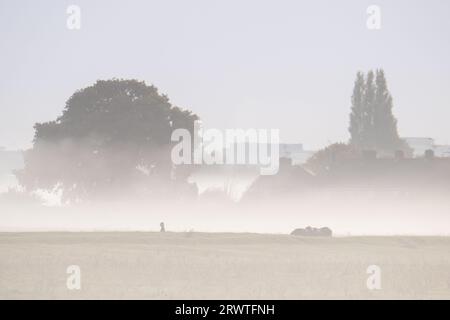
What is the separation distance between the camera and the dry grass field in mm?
38281

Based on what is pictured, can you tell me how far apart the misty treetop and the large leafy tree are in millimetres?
66652

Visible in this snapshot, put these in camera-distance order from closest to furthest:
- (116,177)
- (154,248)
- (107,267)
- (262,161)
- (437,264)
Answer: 1. (107,267)
2. (437,264)
3. (154,248)
4. (116,177)
5. (262,161)

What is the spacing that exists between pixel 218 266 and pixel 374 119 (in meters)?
114

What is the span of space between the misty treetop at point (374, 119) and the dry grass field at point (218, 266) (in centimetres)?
8723

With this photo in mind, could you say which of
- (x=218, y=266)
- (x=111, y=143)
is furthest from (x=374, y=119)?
(x=218, y=266)

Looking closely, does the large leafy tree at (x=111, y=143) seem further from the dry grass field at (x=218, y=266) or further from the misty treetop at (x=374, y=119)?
the misty treetop at (x=374, y=119)

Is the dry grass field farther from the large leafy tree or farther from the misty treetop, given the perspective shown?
the misty treetop

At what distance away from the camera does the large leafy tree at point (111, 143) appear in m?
91.1

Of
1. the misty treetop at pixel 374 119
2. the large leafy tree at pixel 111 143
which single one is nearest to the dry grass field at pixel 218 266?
the large leafy tree at pixel 111 143

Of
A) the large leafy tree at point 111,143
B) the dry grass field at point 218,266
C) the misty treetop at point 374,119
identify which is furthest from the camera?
the misty treetop at point 374,119

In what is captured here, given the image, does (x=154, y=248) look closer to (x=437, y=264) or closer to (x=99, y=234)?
(x=99, y=234)
